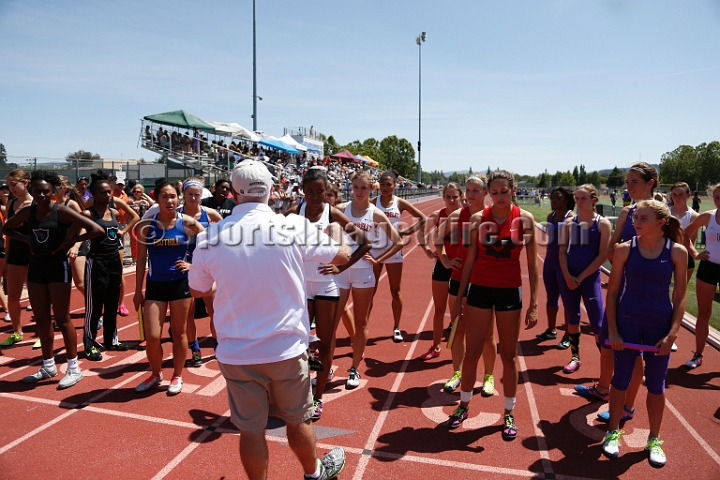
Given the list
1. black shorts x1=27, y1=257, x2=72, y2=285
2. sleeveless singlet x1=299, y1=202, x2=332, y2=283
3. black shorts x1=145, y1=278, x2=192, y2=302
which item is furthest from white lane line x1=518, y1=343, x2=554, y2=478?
black shorts x1=27, y1=257, x2=72, y2=285

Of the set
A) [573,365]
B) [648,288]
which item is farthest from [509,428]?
[573,365]

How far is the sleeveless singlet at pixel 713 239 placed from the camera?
5.20 metres

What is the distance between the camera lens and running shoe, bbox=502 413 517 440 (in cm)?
385

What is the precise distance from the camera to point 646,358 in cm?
361

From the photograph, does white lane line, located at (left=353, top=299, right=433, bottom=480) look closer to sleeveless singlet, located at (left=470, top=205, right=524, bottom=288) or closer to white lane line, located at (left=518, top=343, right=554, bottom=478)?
white lane line, located at (left=518, top=343, right=554, bottom=478)

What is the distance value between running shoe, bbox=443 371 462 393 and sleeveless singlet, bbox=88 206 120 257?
432 centimetres

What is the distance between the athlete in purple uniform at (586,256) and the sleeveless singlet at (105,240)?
534cm

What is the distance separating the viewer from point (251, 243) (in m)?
2.48

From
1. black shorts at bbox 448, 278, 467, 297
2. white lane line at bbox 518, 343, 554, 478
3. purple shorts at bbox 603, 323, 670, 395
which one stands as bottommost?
white lane line at bbox 518, 343, 554, 478

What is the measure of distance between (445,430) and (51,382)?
156 inches

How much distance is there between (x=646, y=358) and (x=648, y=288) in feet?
1.80

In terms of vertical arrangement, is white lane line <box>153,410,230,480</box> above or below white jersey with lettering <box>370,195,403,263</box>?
below

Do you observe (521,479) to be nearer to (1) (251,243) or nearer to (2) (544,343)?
(1) (251,243)

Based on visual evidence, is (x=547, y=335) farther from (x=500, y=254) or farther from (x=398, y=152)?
(x=398, y=152)
